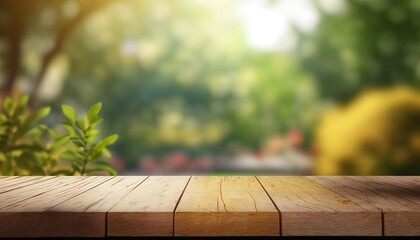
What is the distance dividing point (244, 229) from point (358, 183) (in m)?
0.70

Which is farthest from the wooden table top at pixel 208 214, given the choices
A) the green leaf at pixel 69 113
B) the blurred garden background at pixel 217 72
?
the blurred garden background at pixel 217 72

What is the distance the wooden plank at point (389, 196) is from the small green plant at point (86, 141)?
3.27 ft

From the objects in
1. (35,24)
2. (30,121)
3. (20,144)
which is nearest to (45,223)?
(30,121)

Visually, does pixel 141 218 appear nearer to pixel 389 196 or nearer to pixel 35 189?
pixel 35 189

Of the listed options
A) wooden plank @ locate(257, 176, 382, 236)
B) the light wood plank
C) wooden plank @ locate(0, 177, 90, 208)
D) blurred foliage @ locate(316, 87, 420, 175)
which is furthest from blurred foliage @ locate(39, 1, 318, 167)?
wooden plank @ locate(257, 176, 382, 236)

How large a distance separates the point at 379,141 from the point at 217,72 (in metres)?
2.28

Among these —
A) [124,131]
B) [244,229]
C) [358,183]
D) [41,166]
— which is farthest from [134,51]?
[244,229]

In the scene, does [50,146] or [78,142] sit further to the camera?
[50,146]

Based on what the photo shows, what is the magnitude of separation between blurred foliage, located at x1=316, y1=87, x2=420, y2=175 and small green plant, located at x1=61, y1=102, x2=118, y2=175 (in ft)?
13.7

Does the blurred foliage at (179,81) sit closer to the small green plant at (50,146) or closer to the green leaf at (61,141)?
the small green plant at (50,146)

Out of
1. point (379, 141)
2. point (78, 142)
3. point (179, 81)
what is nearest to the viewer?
point (78, 142)

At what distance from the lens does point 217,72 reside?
766cm

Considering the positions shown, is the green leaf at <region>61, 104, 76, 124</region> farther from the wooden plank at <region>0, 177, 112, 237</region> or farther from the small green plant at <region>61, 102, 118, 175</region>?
the wooden plank at <region>0, 177, 112, 237</region>

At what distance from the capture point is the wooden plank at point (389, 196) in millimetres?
1213
